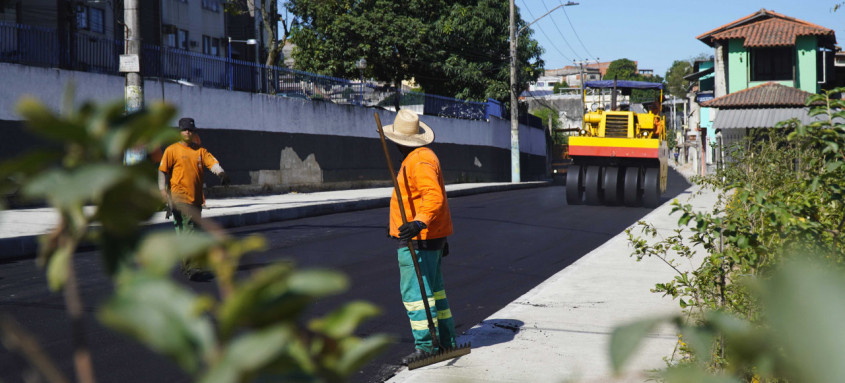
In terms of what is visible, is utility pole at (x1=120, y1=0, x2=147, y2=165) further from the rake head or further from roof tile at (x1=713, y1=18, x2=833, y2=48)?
roof tile at (x1=713, y1=18, x2=833, y2=48)

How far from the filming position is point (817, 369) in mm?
530

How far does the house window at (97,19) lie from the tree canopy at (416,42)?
8.62 metres

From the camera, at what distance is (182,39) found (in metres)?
37.6

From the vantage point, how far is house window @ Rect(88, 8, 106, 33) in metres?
31.7

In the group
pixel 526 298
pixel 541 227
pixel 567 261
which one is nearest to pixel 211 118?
pixel 541 227

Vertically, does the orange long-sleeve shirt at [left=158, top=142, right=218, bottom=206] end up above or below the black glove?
above

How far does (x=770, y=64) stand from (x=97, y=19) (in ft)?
89.5

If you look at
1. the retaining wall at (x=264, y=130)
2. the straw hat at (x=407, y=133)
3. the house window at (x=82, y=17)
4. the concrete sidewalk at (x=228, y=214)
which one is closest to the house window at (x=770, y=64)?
the retaining wall at (x=264, y=130)

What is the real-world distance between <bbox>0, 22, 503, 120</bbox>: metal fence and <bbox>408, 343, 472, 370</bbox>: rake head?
9467 mm

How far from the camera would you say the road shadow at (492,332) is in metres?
5.66

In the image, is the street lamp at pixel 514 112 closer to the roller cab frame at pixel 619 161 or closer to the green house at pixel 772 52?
the green house at pixel 772 52

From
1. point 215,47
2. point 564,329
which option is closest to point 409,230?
point 564,329

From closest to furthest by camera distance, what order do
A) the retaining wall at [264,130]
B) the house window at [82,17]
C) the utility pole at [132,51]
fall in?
the utility pole at [132,51] → the retaining wall at [264,130] → the house window at [82,17]

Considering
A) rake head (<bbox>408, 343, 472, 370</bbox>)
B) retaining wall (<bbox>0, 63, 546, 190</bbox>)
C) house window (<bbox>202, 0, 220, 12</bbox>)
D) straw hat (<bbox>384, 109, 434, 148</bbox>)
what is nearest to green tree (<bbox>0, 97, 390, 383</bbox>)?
rake head (<bbox>408, 343, 472, 370</bbox>)
